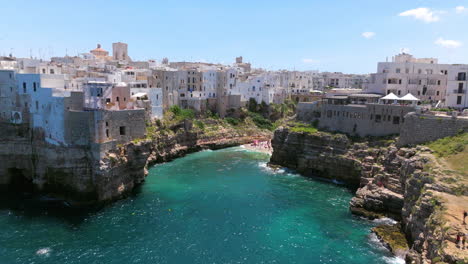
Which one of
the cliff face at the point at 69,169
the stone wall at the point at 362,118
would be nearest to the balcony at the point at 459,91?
the stone wall at the point at 362,118

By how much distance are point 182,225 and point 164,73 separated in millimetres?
43530

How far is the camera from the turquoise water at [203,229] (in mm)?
28141

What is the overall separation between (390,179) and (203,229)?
2081cm

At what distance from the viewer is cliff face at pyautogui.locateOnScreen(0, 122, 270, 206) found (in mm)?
37688

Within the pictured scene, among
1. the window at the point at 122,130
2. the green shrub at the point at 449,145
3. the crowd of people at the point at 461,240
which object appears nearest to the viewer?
the crowd of people at the point at 461,240

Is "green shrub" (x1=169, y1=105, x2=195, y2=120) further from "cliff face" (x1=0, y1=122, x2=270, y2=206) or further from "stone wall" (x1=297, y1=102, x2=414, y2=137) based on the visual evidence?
"stone wall" (x1=297, y1=102, x2=414, y2=137)

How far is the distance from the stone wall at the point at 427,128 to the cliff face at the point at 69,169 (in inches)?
1251

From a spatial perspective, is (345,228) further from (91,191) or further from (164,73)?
(164,73)

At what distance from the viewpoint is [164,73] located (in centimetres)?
7044

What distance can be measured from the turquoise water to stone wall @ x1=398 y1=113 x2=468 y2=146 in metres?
10.2

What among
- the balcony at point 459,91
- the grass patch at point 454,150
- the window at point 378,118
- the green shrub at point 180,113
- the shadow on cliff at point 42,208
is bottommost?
the shadow on cliff at point 42,208

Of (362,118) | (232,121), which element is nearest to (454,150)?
(362,118)

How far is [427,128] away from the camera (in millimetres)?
40062

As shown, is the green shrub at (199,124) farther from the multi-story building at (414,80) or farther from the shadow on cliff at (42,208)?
the shadow on cliff at (42,208)
